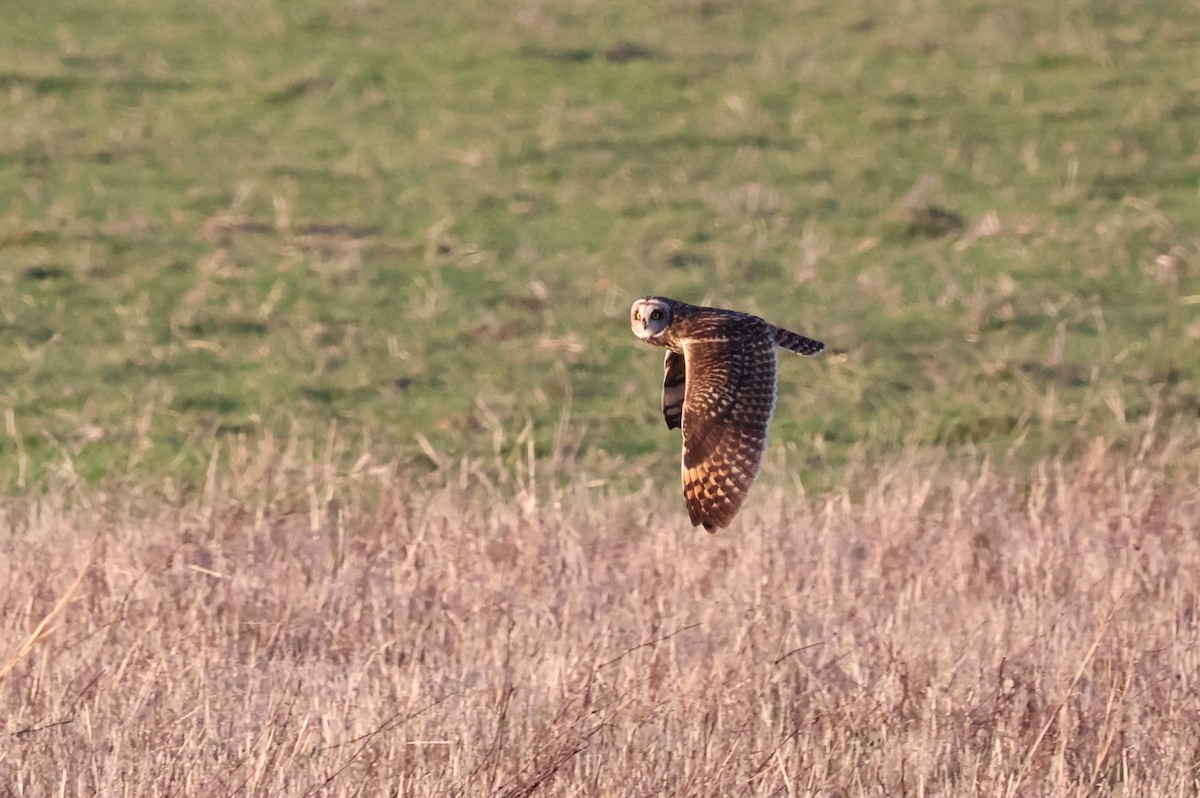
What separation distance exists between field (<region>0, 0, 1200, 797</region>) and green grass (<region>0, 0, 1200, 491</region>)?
0.15 ft

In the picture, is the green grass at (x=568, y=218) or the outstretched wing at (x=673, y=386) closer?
the outstretched wing at (x=673, y=386)

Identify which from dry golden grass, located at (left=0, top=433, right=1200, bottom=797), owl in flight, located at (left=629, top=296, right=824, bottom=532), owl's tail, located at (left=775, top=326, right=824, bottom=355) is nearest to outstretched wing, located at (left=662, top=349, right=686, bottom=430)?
owl in flight, located at (left=629, top=296, right=824, bottom=532)

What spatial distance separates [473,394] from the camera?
1088 cm

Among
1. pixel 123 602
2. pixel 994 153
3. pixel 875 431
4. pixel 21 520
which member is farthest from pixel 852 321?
pixel 123 602

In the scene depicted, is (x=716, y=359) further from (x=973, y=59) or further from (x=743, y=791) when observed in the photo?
(x=973, y=59)

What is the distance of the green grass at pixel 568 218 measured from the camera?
10.7 m

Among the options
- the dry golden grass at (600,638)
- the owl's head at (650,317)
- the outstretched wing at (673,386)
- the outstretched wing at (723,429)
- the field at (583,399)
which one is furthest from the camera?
the outstretched wing at (673,386)

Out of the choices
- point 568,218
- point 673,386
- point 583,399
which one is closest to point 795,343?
point 673,386

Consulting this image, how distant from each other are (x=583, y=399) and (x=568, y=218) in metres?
3.51

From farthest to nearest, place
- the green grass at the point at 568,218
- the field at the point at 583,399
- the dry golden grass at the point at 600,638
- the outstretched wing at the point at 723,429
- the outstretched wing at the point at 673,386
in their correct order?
1. the green grass at the point at 568,218
2. the outstretched wing at the point at 673,386
3. the field at the point at 583,399
4. the outstretched wing at the point at 723,429
5. the dry golden grass at the point at 600,638

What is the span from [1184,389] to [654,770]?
6.26 m

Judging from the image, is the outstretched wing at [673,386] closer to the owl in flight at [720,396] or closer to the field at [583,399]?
the owl in flight at [720,396]

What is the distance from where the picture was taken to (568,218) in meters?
14.2

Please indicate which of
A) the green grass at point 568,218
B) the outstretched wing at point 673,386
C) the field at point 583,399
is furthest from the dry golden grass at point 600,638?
the green grass at point 568,218
